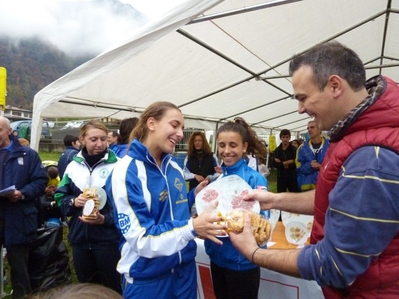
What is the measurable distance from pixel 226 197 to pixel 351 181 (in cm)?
93

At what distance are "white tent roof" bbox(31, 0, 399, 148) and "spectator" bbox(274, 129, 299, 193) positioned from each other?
1.54 meters

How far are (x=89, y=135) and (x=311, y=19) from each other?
9.87 ft

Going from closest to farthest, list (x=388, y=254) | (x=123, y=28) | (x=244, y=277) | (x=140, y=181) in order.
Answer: (x=388, y=254) < (x=140, y=181) < (x=244, y=277) < (x=123, y=28)

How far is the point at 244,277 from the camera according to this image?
1.99 metres

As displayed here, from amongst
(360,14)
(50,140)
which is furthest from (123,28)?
(360,14)

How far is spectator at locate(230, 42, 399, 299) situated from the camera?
0.93 m

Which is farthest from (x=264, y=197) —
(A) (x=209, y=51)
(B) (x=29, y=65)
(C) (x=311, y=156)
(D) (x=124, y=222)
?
(B) (x=29, y=65)

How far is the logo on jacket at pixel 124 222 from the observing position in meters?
1.50

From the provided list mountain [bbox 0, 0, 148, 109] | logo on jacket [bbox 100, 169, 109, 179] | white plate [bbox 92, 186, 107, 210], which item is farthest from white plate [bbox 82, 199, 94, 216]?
mountain [bbox 0, 0, 148, 109]

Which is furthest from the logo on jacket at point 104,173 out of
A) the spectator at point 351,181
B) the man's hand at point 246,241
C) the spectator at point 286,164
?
the spectator at point 286,164

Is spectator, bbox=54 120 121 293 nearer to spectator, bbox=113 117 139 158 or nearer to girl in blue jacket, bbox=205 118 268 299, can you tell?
spectator, bbox=113 117 139 158

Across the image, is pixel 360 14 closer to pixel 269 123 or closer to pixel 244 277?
pixel 244 277

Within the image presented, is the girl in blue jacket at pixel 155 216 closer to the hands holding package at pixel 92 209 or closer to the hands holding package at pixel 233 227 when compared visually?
the hands holding package at pixel 233 227

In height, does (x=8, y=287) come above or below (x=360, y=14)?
below
